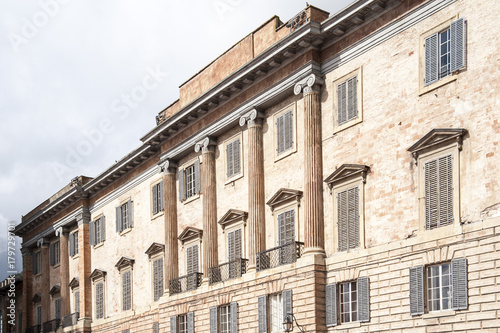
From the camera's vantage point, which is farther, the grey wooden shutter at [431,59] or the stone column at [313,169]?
the stone column at [313,169]

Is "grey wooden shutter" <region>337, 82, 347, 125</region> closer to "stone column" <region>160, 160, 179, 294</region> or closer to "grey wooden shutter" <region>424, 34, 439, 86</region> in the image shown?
"grey wooden shutter" <region>424, 34, 439, 86</region>

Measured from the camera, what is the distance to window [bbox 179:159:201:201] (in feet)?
117

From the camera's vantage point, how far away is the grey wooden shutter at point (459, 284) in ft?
70.4

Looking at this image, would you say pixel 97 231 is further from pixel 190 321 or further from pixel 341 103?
pixel 341 103

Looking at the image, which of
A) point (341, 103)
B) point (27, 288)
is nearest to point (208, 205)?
point (341, 103)

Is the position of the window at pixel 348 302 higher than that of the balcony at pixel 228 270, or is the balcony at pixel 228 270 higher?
the balcony at pixel 228 270

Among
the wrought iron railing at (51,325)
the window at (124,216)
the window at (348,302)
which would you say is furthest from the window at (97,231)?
the window at (348,302)

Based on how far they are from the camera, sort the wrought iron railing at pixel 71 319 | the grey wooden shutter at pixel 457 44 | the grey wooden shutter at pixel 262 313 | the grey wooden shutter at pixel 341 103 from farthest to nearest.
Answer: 1. the wrought iron railing at pixel 71 319
2. the grey wooden shutter at pixel 262 313
3. the grey wooden shutter at pixel 341 103
4. the grey wooden shutter at pixel 457 44

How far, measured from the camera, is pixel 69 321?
48.2m

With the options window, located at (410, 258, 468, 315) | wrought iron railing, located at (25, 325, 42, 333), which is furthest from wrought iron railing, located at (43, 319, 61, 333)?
window, located at (410, 258, 468, 315)

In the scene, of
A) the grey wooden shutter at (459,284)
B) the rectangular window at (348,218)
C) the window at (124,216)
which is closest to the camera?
the grey wooden shutter at (459,284)

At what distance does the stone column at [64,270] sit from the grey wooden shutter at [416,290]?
31270mm

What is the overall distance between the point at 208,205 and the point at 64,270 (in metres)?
19.6

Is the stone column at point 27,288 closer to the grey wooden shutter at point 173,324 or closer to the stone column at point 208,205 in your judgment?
the grey wooden shutter at point 173,324
